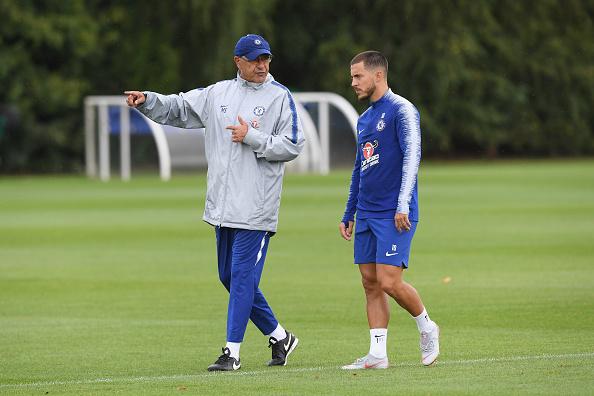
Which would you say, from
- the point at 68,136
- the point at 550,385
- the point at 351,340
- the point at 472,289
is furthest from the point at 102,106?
the point at 550,385

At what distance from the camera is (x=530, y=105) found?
2405 inches

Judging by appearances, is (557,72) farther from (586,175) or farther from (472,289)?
(472,289)

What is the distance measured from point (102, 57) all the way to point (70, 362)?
45314mm

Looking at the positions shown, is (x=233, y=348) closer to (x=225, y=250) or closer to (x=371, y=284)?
(x=225, y=250)

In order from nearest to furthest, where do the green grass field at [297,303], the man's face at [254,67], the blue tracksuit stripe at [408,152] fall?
1. the green grass field at [297,303]
2. the blue tracksuit stripe at [408,152]
3. the man's face at [254,67]

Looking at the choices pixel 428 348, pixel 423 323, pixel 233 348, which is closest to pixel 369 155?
pixel 423 323

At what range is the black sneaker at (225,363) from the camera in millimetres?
9297

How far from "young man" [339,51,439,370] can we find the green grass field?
A: 33 centimetres

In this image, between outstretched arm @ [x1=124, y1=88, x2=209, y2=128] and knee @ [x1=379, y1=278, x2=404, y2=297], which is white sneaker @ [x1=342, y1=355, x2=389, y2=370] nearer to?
knee @ [x1=379, y1=278, x2=404, y2=297]

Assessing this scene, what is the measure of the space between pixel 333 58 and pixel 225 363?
47.3 metres

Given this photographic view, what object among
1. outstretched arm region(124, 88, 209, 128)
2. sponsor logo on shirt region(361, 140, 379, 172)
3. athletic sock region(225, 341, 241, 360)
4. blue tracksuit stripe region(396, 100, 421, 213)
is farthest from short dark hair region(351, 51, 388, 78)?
athletic sock region(225, 341, 241, 360)

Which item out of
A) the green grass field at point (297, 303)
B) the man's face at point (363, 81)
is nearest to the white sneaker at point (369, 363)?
the green grass field at point (297, 303)

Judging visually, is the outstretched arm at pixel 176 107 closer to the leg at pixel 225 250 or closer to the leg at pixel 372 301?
the leg at pixel 225 250

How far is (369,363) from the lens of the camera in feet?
30.2
